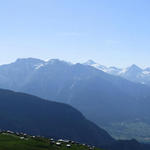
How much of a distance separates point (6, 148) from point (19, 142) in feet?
45.4

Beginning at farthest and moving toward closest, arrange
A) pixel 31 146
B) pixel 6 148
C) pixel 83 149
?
pixel 83 149 → pixel 31 146 → pixel 6 148

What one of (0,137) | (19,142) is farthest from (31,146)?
(0,137)

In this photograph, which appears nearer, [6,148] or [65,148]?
[6,148]

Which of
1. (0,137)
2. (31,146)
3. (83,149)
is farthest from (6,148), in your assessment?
(83,149)

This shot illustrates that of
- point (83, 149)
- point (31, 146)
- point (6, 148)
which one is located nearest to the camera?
point (6, 148)

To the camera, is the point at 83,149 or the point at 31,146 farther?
the point at 83,149

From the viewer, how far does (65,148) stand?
135m

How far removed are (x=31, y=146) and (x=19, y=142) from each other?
6.70 metres

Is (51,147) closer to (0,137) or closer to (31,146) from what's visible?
(31,146)

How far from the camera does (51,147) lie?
436 ft

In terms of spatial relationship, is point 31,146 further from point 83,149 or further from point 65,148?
point 83,149

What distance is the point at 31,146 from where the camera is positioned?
12962 cm

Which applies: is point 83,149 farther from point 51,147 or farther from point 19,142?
point 19,142

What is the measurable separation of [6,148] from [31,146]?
12.4 meters
